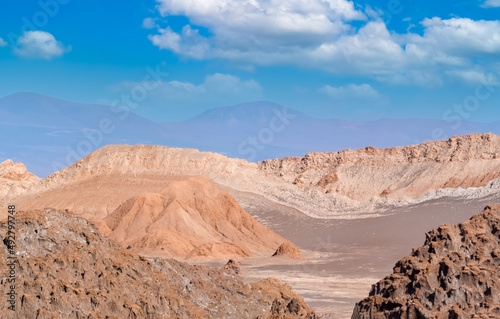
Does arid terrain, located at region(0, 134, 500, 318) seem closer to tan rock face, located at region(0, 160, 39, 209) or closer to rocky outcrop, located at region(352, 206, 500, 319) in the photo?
tan rock face, located at region(0, 160, 39, 209)

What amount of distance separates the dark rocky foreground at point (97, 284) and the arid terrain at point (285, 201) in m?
13.6

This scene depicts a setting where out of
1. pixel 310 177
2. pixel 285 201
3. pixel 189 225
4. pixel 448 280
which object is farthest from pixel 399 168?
pixel 448 280

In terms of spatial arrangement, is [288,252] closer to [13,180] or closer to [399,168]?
[399,168]

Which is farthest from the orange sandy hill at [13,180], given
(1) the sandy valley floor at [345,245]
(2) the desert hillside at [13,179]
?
(1) the sandy valley floor at [345,245]

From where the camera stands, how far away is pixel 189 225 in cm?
6656

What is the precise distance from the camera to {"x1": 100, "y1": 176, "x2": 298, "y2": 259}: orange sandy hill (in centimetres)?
5912

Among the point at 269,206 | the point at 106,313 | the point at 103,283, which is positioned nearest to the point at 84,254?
the point at 103,283

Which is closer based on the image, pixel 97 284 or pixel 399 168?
pixel 97 284

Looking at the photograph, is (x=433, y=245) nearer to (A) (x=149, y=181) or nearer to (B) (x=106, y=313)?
(B) (x=106, y=313)

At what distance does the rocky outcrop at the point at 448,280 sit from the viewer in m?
14.8

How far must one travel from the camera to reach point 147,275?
21703mm

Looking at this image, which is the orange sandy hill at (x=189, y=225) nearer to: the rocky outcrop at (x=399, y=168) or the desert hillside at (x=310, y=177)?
the desert hillside at (x=310, y=177)

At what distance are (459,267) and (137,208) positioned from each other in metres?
55.5

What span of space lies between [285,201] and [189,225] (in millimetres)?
32272
